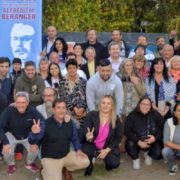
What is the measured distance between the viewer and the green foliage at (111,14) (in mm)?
11969

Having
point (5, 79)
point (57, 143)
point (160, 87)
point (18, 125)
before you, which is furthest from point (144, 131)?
point (5, 79)

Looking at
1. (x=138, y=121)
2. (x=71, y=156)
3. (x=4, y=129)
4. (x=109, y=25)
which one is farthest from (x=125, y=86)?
(x=109, y=25)

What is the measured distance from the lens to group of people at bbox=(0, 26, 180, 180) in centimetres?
468

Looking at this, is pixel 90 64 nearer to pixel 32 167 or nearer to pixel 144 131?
pixel 144 131

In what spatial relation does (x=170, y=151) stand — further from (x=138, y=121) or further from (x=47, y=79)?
(x=47, y=79)

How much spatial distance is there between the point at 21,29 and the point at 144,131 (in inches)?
156

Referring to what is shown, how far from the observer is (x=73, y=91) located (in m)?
5.59

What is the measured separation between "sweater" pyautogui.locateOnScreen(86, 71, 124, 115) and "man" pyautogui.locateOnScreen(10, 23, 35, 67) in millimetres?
2765

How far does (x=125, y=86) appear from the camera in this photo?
18.5 ft

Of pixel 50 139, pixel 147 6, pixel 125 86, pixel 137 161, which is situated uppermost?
pixel 147 6

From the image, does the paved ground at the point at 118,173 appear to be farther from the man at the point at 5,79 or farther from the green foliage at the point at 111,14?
the green foliage at the point at 111,14

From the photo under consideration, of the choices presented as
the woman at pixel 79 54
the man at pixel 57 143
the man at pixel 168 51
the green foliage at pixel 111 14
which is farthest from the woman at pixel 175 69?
the green foliage at pixel 111 14

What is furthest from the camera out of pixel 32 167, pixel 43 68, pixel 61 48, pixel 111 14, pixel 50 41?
pixel 111 14

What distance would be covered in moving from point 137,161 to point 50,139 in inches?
59.4
